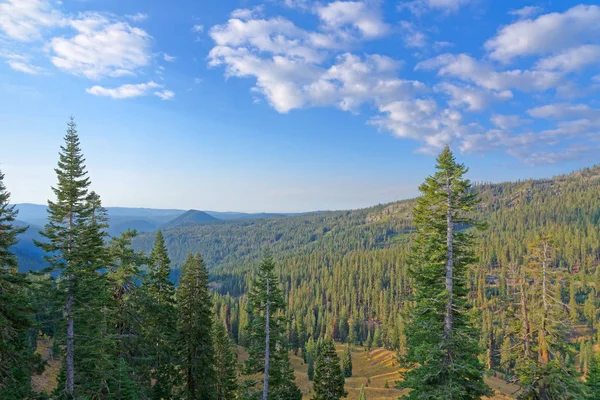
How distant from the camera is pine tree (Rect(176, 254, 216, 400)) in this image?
28344 millimetres

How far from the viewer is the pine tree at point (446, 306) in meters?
15.8

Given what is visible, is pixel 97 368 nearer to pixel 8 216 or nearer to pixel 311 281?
pixel 8 216

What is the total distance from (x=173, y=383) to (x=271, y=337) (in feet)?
37.2

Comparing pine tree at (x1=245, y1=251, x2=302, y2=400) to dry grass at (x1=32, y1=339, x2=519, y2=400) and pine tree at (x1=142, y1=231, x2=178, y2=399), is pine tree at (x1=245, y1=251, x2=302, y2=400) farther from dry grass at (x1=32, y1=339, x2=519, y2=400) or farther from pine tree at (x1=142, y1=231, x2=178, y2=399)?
dry grass at (x1=32, y1=339, x2=519, y2=400)

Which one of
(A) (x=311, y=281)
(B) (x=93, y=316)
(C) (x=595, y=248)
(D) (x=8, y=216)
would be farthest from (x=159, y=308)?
(C) (x=595, y=248)

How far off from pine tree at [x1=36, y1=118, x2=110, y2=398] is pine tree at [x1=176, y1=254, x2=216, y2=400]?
834cm

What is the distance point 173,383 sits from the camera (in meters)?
28.3

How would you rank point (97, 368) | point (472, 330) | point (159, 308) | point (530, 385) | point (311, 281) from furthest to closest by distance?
point (311, 281)
point (159, 308)
point (97, 368)
point (530, 385)
point (472, 330)

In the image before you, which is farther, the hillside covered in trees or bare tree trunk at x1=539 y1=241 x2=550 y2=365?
bare tree trunk at x1=539 y1=241 x2=550 y2=365

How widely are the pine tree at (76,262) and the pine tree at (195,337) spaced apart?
27.4 ft

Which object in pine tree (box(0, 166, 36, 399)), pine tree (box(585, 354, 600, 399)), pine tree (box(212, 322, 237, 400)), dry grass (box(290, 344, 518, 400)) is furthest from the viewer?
dry grass (box(290, 344, 518, 400))

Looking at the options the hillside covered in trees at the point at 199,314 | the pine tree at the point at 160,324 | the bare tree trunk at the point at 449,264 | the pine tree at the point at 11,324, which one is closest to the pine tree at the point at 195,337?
the hillside covered in trees at the point at 199,314

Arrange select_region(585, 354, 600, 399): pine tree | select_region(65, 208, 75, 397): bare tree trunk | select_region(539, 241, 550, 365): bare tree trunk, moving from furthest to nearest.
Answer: select_region(585, 354, 600, 399): pine tree < select_region(539, 241, 550, 365): bare tree trunk < select_region(65, 208, 75, 397): bare tree trunk

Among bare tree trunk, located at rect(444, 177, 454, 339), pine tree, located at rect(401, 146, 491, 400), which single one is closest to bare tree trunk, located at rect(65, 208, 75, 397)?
pine tree, located at rect(401, 146, 491, 400)
